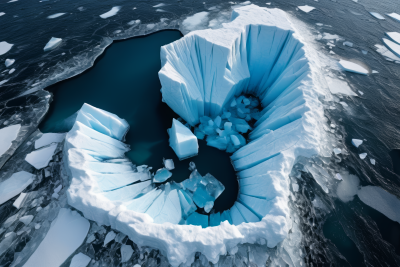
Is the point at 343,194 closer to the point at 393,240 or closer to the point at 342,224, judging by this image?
the point at 342,224

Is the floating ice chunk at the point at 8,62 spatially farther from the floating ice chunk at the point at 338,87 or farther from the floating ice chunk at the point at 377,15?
the floating ice chunk at the point at 377,15

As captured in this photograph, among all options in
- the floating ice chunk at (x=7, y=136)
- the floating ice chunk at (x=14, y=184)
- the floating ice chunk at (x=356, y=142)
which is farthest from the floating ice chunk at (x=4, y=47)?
the floating ice chunk at (x=356, y=142)

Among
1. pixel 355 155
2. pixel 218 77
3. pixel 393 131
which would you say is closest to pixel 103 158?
pixel 218 77

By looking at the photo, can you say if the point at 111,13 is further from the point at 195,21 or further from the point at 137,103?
the point at 137,103

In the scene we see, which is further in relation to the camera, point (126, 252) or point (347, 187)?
point (347, 187)

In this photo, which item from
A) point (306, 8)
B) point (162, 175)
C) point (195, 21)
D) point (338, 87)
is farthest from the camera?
point (306, 8)

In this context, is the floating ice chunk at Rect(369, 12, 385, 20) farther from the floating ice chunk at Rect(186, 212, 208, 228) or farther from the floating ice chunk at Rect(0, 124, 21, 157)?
the floating ice chunk at Rect(0, 124, 21, 157)

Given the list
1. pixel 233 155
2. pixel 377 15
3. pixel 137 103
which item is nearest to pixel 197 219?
pixel 233 155

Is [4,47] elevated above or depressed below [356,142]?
below
